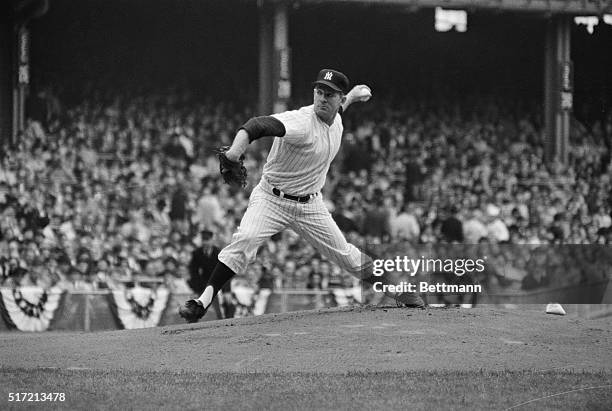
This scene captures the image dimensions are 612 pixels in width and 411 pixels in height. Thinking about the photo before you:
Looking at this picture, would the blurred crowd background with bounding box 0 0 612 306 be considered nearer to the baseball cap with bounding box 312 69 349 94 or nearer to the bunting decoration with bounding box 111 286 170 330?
the bunting decoration with bounding box 111 286 170 330

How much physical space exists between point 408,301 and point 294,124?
7.58ft

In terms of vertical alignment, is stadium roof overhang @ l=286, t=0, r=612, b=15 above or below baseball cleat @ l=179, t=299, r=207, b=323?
above

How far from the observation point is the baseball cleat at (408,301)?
921cm

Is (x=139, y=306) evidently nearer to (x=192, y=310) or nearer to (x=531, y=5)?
(x=192, y=310)

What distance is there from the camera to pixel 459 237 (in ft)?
53.5

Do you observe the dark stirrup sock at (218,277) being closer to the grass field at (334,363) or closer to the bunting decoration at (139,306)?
the grass field at (334,363)

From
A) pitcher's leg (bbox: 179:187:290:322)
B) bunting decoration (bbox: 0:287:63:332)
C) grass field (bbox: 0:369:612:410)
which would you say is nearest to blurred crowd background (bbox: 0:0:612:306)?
bunting decoration (bbox: 0:287:63:332)

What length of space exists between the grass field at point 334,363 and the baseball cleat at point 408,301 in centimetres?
28

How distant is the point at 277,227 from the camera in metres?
8.34

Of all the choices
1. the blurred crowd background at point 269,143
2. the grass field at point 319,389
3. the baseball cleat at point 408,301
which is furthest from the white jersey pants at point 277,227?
the blurred crowd background at point 269,143

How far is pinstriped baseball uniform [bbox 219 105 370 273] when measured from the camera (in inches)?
317

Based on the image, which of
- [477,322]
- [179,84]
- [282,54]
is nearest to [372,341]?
[477,322]

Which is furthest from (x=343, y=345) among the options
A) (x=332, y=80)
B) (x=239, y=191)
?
(x=239, y=191)

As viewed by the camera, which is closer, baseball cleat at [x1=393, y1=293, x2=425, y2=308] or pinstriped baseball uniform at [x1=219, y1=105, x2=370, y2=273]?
pinstriped baseball uniform at [x1=219, y1=105, x2=370, y2=273]
